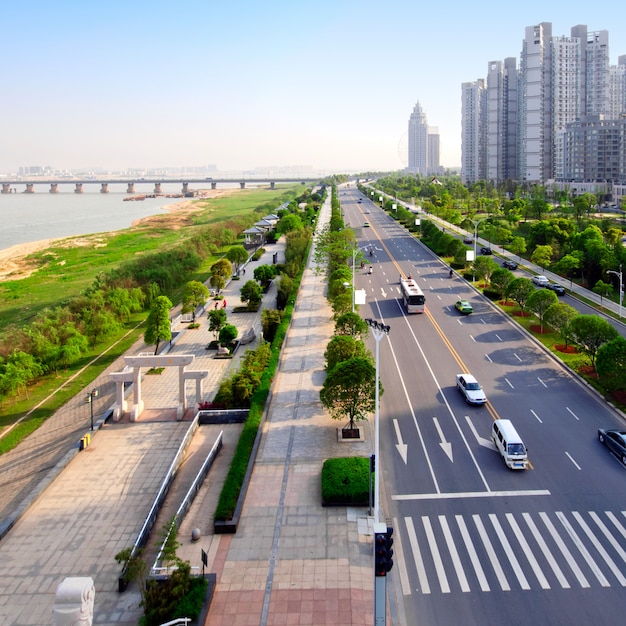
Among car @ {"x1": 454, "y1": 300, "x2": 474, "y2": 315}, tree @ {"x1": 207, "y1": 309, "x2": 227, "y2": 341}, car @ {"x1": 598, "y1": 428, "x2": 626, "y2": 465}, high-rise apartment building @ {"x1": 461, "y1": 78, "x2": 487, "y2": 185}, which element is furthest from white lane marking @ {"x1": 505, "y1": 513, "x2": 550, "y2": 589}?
high-rise apartment building @ {"x1": 461, "y1": 78, "x2": 487, "y2": 185}

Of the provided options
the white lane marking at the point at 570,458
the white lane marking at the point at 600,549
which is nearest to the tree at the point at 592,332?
the white lane marking at the point at 570,458

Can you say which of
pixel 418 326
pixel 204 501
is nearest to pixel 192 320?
pixel 418 326

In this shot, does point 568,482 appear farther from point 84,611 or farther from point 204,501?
point 84,611

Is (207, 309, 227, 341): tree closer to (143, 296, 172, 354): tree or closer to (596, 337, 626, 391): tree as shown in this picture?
(143, 296, 172, 354): tree

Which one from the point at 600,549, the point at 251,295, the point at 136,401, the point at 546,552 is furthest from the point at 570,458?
the point at 251,295

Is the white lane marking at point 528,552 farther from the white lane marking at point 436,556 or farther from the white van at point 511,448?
the white van at point 511,448
